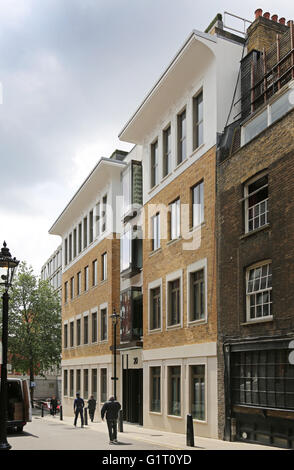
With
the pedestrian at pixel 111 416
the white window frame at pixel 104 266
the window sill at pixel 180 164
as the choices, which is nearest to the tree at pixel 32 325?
the white window frame at pixel 104 266

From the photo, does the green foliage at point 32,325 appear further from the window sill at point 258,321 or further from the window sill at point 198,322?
the window sill at point 258,321

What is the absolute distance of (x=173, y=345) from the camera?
2498cm

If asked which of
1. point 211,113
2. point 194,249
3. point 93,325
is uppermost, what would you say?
point 211,113

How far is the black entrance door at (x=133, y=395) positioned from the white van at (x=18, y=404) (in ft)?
23.0

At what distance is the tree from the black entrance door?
28.1 meters

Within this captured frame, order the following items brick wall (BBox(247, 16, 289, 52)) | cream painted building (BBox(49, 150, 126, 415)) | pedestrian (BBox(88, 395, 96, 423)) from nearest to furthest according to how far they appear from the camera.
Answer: brick wall (BBox(247, 16, 289, 52)) → pedestrian (BBox(88, 395, 96, 423)) → cream painted building (BBox(49, 150, 126, 415))

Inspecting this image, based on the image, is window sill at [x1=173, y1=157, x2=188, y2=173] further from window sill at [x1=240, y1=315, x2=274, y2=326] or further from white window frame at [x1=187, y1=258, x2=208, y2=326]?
window sill at [x1=240, y1=315, x2=274, y2=326]

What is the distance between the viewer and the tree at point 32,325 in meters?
59.4

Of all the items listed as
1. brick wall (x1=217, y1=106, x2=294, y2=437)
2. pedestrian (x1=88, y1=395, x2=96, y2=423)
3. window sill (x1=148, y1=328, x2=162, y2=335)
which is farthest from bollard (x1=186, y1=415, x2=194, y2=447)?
pedestrian (x1=88, y1=395, x2=96, y2=423)

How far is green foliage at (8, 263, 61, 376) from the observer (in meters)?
59.4

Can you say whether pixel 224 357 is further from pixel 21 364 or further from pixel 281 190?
pixel 21 364

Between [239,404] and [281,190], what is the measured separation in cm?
665

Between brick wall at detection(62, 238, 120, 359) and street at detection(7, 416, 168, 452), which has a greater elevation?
brick wall at detection(62, 238, 120, 359)

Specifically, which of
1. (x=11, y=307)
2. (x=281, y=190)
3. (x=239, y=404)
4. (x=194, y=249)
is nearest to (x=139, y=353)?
(x=194, y=249)
